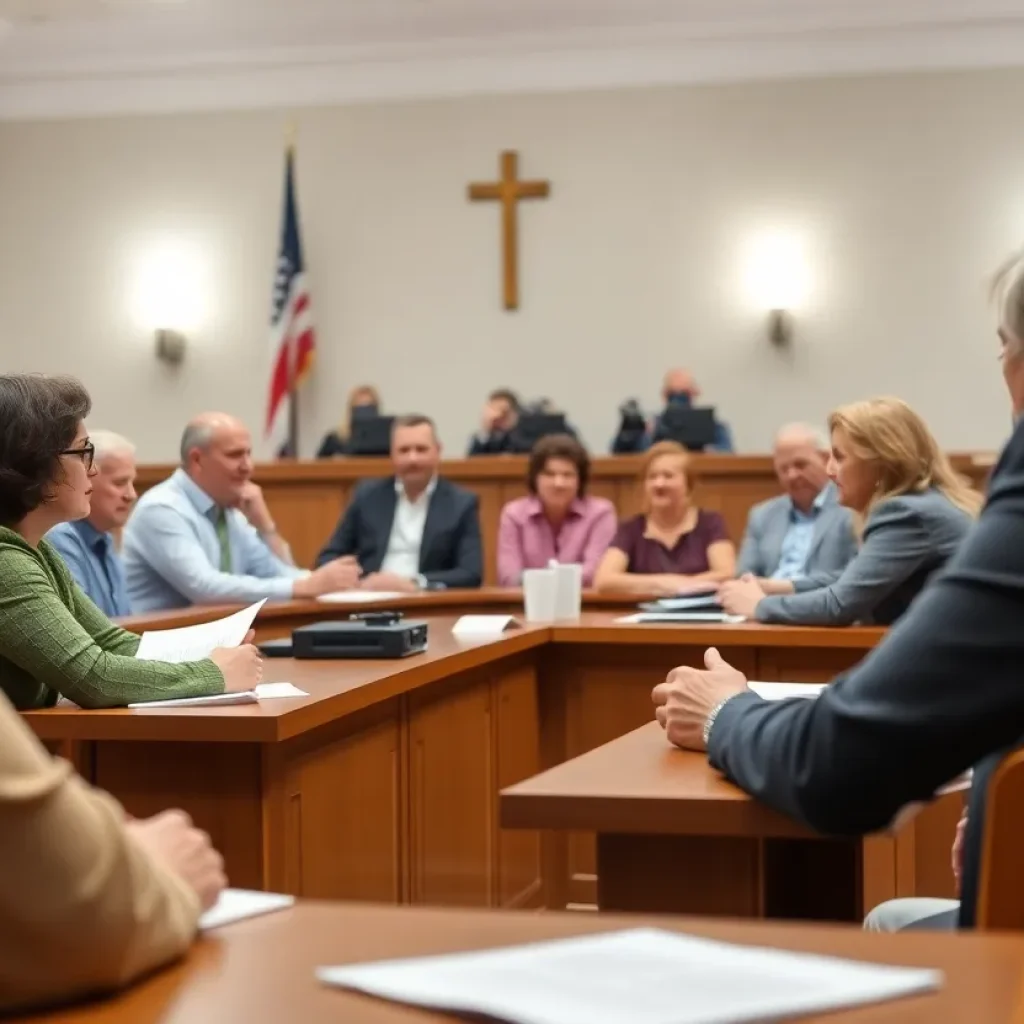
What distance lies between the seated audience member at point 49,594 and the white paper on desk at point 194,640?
17 centimetres

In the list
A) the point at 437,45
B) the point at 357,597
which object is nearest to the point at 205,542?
the point at 357,597

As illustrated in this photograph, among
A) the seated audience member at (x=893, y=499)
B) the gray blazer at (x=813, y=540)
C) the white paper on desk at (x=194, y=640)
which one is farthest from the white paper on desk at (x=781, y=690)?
the gray blazer at (x=813, y=540)

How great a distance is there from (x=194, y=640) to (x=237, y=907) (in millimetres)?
1955

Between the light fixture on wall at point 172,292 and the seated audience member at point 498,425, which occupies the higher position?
the light fixture on wall at point 172,292

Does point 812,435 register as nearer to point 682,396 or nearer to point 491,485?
point 491,485

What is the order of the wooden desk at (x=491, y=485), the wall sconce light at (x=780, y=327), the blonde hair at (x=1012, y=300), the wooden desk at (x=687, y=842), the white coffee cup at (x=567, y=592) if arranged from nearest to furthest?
the blonde hair at (x=1012, y=300) < the wooden desk at (x=687, y=842) < the white coffee cup at (x=567, y=592) < the wooden desk at (x=491, y=485) < the wall sconce light at (x=780, y=327)

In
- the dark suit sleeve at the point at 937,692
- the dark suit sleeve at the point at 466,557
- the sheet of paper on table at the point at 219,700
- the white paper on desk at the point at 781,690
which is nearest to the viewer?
the dark suit sleeve at the point at 937,692

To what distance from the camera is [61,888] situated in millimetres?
1101

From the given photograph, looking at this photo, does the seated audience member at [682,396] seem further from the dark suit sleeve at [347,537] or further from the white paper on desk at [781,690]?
the white paper on desk at [781,690]

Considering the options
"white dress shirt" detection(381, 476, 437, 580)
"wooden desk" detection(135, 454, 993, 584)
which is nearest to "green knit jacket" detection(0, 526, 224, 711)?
"white dress shirt" detection(381, 476, 437, 580)

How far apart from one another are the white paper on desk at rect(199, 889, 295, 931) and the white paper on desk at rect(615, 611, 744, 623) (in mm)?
3386

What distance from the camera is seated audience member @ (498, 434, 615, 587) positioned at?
6.54 metres

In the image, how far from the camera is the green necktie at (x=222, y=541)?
5.67m

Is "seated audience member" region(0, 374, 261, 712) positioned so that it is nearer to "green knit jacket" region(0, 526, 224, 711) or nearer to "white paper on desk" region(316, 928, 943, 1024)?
"green knit jacket" region(0, 526, 224, 711)
